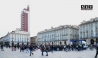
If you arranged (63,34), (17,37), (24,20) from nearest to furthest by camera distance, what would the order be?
(63,34) → (17,37) → (24,20)

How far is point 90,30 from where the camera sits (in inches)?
2216

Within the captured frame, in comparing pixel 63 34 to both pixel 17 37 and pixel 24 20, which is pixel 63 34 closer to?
pixel 24 20

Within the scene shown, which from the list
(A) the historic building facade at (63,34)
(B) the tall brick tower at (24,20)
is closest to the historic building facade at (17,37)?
(B) the tall brick tower at (24,20)

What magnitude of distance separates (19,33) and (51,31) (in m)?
30.3

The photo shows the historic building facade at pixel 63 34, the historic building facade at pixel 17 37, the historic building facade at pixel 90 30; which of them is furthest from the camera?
the historic building facade at pixel 17 37

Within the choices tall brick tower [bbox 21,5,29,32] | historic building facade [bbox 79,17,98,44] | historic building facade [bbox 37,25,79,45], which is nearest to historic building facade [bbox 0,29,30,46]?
tall brick tower [bbox 21,5,29,32]

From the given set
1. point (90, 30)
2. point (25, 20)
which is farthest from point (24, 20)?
point (90, 30)

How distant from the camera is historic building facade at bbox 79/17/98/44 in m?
53.1

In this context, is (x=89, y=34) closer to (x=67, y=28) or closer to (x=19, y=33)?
(x=67, y=28)

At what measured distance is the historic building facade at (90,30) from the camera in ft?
174

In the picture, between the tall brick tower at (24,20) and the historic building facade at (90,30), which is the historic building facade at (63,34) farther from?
the tall brick tower at (24,20)

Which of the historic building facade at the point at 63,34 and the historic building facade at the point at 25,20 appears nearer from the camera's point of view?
the historic building facade at the point at 63,34

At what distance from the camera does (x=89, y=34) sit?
5691 cm

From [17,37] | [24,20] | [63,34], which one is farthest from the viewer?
[24,20]
